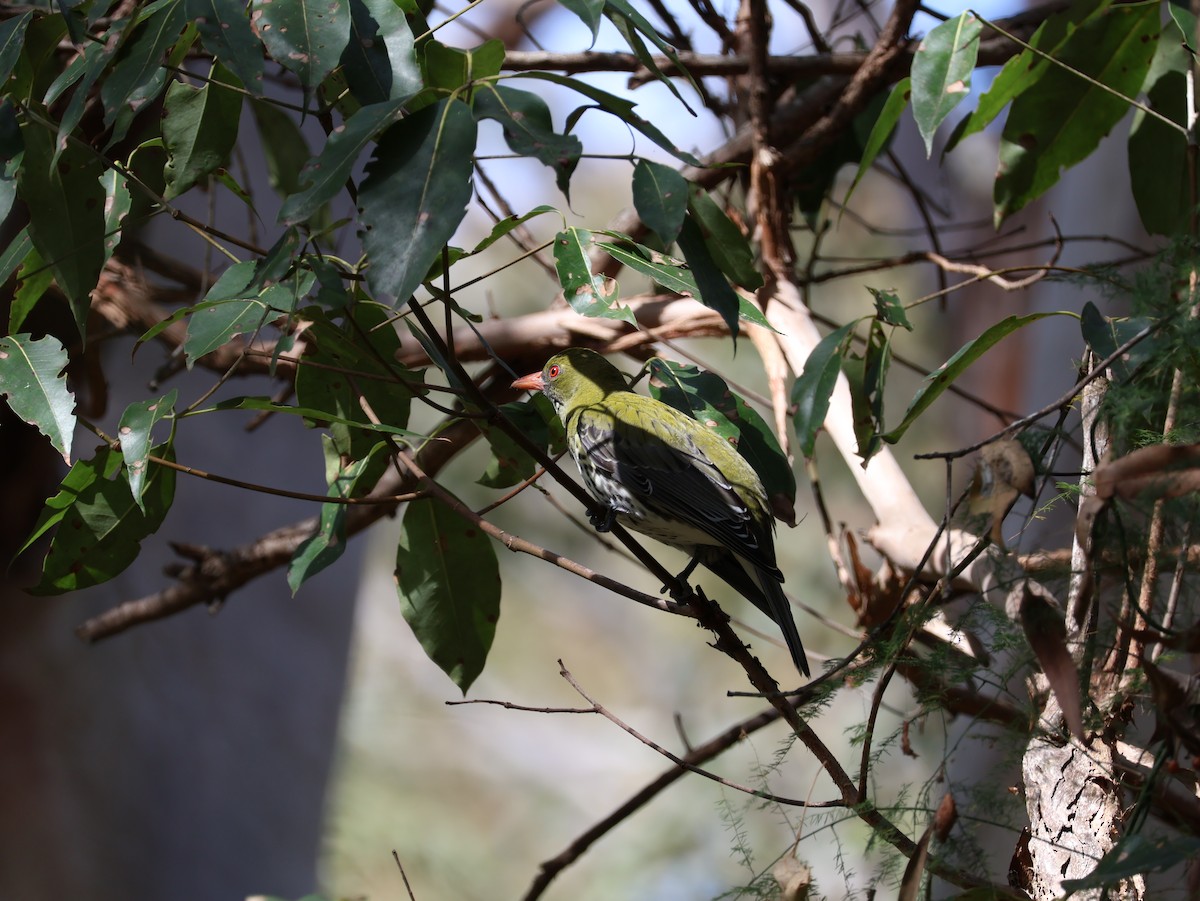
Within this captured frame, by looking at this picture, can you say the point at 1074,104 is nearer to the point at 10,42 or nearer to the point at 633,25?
the point at 633,25

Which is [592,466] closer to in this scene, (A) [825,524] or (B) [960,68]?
(A) [825,524]

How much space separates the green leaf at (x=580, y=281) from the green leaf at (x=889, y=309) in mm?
773

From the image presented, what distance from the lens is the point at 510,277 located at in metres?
15.5

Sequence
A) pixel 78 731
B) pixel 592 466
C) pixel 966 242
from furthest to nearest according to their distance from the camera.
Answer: pixel 966 242, pixel 78 731, pixel 592 466

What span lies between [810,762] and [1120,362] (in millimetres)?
14650

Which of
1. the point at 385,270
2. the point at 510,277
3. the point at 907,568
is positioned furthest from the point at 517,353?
the point at 510,277

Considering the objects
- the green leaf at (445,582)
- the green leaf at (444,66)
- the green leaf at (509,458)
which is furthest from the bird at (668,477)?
the green leaf at (444,66)

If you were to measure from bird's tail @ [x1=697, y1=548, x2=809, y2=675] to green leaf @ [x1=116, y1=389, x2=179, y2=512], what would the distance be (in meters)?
1.54

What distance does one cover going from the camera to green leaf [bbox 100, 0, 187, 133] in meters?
1.70

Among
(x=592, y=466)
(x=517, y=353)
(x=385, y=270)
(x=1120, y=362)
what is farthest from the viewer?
(x=517, y=353)

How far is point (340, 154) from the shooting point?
1580 mm

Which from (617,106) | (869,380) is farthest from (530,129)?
(869,380)

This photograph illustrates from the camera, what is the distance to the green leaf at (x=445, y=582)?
258 cm

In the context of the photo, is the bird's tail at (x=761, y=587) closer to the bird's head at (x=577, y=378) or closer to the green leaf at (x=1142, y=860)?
the bird's head at (x=577, y=378)
